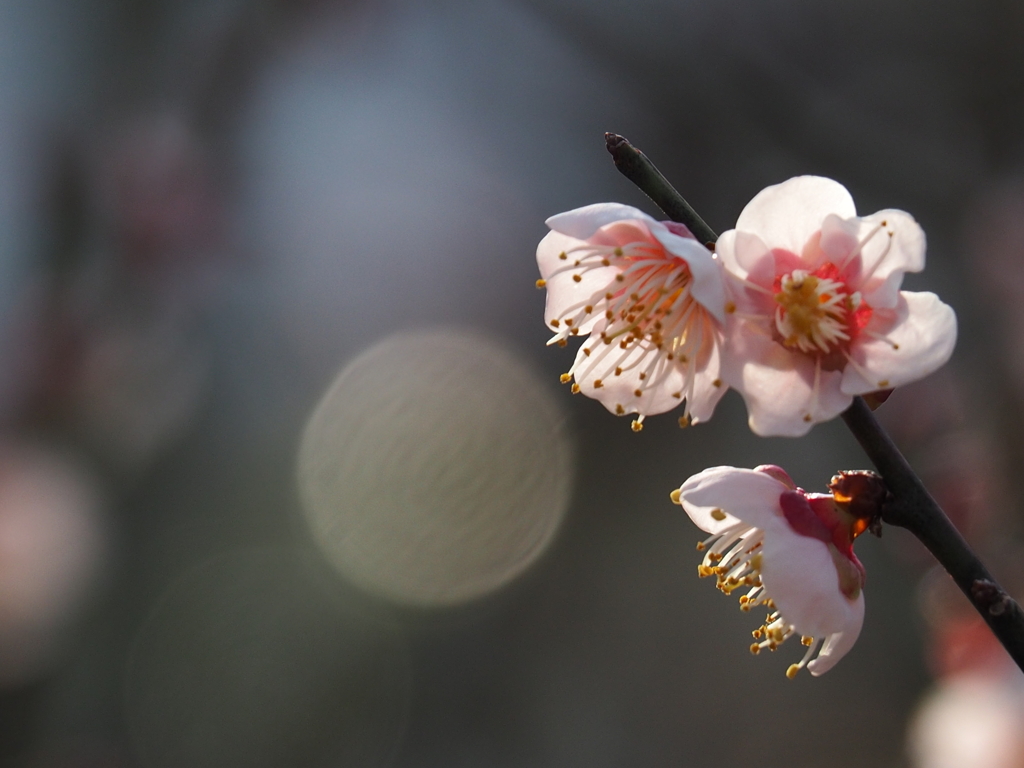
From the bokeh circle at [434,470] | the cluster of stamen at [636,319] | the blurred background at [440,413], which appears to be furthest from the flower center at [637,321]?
the bokeh circle at [434,470]

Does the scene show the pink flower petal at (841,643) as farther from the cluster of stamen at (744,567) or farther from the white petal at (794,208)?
the white petal at (794,208)

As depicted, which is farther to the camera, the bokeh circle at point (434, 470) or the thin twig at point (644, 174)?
the bokeh circle at point (434, 470)

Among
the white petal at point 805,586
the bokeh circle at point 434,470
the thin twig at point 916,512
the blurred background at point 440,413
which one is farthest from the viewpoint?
the bokeh circle at point 434,470

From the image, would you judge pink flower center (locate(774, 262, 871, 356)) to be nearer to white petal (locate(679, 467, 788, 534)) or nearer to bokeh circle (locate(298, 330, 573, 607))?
white petal (locate(679, 467, 788, 534))

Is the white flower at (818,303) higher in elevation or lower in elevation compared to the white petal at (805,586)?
higher

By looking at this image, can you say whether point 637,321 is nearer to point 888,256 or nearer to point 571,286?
point 571,286

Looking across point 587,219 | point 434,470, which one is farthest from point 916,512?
A: point 434,470

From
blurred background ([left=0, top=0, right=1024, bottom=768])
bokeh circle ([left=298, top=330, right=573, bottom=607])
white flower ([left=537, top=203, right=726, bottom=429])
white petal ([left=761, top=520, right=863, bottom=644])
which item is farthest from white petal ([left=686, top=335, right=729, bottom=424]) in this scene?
bokeh circle ([left=298, top=330, right=573, bottom=607])
